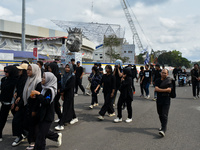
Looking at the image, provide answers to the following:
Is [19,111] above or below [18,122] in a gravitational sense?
above

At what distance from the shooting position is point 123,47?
83812 mm

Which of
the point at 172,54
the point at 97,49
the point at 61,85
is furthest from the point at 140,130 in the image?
the point at 172,54

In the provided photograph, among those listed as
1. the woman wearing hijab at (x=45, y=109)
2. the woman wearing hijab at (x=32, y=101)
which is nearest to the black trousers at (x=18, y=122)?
the woman wearing hijab at (x=32, y=101)

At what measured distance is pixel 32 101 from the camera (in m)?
3.07

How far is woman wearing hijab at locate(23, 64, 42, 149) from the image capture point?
3059mm

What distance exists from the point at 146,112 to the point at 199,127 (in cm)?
184

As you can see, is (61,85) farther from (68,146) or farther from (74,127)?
(68,146)

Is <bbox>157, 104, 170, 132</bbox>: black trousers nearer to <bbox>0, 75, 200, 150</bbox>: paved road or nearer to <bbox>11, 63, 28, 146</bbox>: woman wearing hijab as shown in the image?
<bbox>0, 75, 200, 150</bbox>: paved road

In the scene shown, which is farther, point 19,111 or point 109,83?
point 109,83

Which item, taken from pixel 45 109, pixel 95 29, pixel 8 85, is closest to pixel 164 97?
pixel 45 109

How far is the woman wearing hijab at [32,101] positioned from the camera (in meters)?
3.06

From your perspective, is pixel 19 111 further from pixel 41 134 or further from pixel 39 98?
pixel 39 98

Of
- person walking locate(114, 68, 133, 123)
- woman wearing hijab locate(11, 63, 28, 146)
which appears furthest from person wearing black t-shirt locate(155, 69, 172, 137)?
woman wearing hijab locate(11, 63, 28, 146)

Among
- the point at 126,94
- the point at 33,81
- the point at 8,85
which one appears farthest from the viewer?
the point at 126,94
